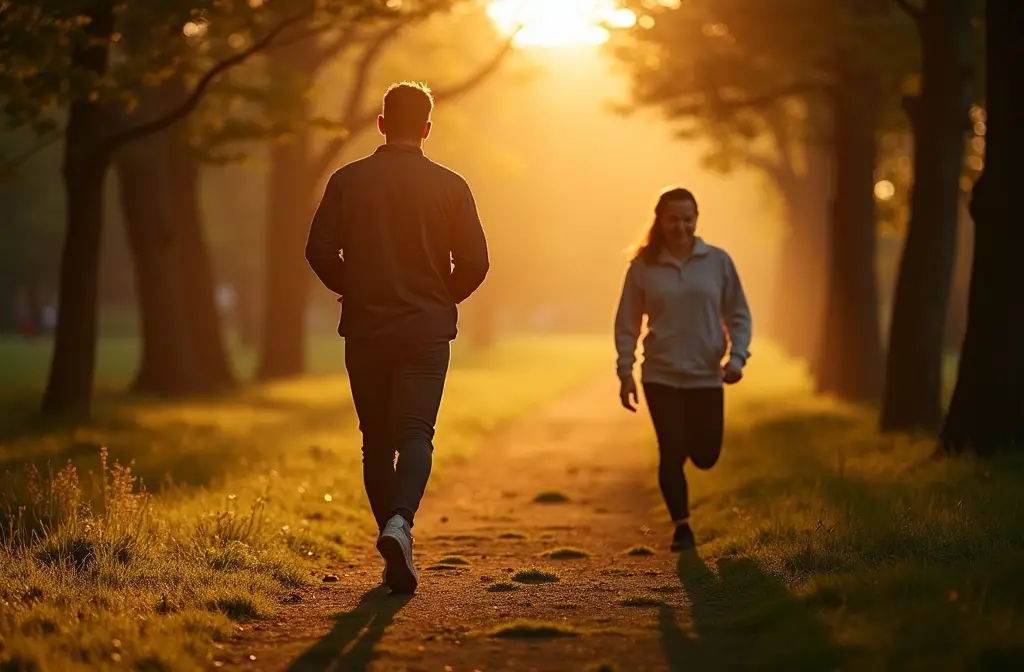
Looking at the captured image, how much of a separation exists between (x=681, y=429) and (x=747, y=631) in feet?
10.2

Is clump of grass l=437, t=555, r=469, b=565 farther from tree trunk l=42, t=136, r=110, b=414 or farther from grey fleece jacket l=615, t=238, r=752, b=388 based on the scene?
tree trunk l=42, t=136, r=110, b=414

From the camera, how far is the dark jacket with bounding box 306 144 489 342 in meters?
7.10

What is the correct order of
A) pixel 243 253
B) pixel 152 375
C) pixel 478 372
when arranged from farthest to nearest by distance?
pixel 243 253, pixel 478 372, pixel 152 375

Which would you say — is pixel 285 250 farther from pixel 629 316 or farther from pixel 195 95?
pixel 629 316

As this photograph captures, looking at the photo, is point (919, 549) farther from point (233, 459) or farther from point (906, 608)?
point (233, 459)

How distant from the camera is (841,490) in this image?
1044cm

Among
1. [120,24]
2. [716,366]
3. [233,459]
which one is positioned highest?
[120,24]

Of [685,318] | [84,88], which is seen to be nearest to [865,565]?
[685,318]

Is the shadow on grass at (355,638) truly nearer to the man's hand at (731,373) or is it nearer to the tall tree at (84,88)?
the man's hand at (731,373)

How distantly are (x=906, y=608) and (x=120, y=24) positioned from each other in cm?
1271

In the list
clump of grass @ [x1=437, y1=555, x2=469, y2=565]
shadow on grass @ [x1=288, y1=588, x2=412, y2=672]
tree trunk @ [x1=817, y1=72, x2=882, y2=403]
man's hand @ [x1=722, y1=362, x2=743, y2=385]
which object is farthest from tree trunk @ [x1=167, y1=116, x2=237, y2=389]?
shadow on grass @ [x1=288, y1=588, x2=412, y2=672]

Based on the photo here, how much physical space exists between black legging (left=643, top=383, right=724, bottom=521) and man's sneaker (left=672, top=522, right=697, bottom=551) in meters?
0.07

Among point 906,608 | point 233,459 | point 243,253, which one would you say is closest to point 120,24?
point 233,459

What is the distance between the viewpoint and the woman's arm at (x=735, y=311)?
933 centimetres
